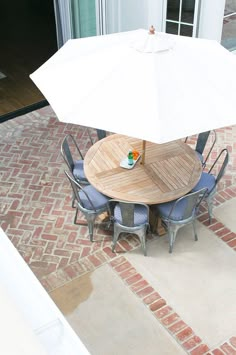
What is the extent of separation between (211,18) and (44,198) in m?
4.67

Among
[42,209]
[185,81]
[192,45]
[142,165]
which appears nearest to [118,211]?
[142,165]

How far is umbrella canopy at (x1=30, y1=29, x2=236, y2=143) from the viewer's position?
16.8ft

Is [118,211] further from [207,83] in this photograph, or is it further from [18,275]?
[18,275]

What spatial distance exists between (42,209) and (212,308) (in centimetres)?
302

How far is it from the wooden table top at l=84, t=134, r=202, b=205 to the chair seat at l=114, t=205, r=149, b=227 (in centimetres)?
26

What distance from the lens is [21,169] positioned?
7.87 meters

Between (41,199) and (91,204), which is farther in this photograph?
(41,199)

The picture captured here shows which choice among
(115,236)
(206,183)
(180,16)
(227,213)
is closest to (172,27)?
(180,16)

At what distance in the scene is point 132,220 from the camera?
595cm

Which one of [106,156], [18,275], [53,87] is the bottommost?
[106,156]

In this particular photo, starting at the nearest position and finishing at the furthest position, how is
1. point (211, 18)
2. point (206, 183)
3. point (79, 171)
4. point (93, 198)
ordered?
point (93, 198) < point (206, 183) < point (79, 171) < point (211, 18)

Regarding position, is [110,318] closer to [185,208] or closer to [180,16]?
[185,208]

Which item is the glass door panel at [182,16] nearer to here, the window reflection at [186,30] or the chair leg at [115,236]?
the window reflection at [186,30]

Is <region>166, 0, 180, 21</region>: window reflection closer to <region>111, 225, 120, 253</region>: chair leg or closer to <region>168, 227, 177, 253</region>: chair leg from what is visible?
<region>168, 227, 177, 253</region>: chair leg
